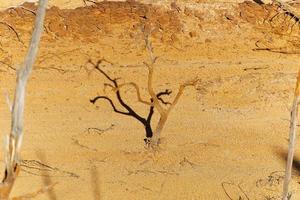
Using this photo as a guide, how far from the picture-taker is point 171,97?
14.3m

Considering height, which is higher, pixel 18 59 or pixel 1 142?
pixel 18 59

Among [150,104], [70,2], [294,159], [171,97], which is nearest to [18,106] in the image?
[150,104]

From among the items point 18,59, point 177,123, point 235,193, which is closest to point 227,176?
point 235,193

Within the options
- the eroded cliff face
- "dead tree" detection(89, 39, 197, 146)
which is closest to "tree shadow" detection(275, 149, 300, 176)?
"dead tree" detection(89, 39, 197, 146)

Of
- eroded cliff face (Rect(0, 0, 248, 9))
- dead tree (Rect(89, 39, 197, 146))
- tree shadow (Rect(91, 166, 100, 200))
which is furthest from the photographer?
eroded cliff face (Rect(0, 0, 248, 9))

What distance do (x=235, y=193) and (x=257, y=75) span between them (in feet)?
11.7

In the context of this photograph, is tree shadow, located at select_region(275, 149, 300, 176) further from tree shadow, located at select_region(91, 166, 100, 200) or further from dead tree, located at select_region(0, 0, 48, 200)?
dead tree, located at select_region(0, 0, 48, 200)

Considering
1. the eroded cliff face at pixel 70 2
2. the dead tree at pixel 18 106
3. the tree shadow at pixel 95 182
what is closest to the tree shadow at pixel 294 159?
the tree shadow at pixel 95 182

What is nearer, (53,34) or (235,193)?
(235,193)

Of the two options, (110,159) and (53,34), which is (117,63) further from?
(110,159)

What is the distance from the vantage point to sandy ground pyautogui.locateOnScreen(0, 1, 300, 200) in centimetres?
1213

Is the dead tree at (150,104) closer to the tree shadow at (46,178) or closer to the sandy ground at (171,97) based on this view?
the sandy ground at (171,97)

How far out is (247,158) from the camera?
1287 cm

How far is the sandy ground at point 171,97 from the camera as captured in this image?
478 inches
